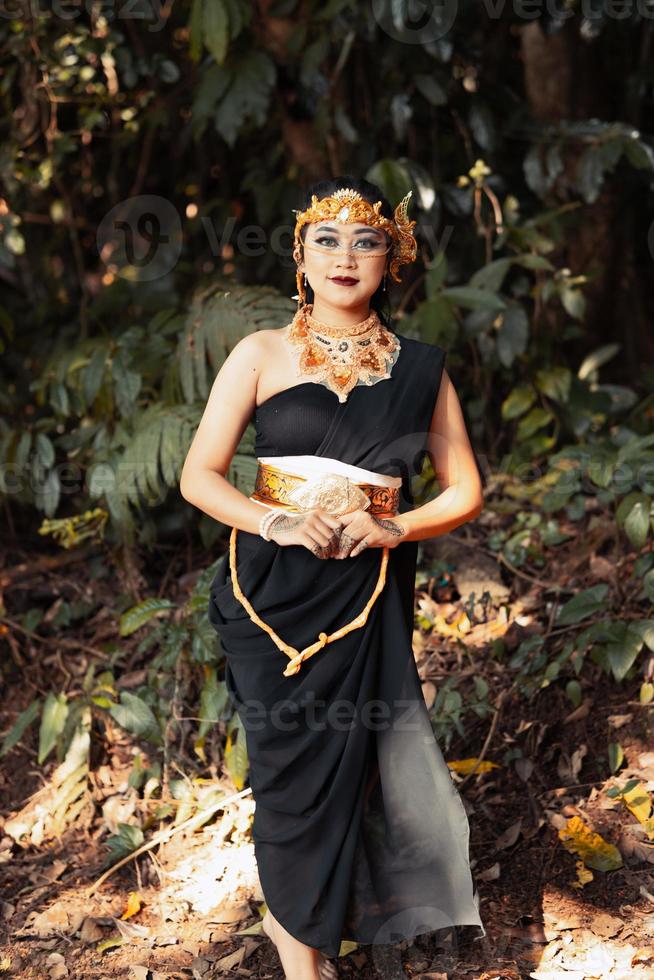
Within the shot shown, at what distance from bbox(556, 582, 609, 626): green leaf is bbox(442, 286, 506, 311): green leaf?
118 centimetres

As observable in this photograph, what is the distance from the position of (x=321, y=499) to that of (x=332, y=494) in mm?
26

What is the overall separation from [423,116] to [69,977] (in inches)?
142

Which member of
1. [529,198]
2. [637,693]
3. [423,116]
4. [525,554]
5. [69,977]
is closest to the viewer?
[69,977]

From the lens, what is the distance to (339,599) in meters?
2.46

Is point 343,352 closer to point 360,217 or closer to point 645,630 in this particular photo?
point 360,217

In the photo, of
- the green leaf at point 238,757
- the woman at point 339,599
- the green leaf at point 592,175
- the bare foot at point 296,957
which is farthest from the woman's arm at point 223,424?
the green leaf at point 592,175

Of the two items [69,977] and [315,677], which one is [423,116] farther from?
[69,977]

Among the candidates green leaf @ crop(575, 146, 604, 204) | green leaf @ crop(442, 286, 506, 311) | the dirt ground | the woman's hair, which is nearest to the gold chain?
the woman's hair

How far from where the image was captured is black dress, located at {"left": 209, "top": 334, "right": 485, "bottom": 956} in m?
2.45

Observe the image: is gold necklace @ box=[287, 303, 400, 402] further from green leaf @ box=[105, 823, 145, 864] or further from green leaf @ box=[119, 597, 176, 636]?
green leaf @ box=[105, 823, 145, 864]

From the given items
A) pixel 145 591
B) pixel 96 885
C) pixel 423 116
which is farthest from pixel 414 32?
pixel 96 885

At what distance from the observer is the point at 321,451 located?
2426 millimetres

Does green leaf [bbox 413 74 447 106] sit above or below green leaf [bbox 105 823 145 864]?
above

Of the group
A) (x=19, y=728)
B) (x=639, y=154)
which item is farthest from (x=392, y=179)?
(x=19, y=728)
